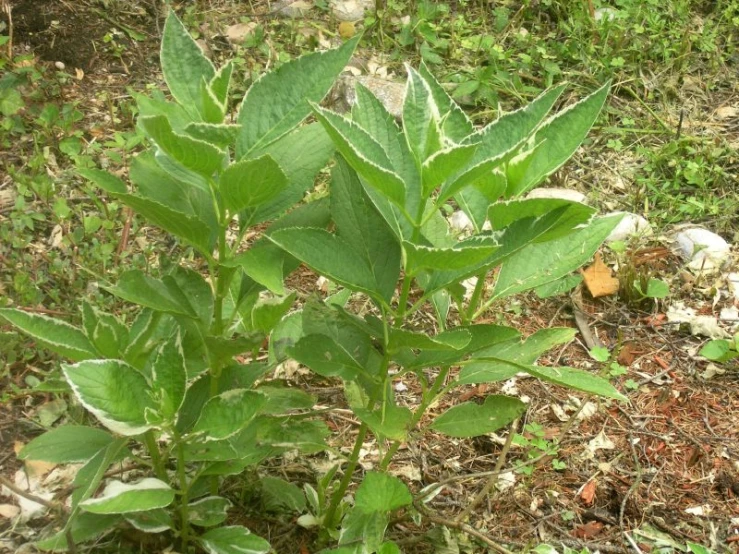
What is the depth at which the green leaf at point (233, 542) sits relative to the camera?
178 cm

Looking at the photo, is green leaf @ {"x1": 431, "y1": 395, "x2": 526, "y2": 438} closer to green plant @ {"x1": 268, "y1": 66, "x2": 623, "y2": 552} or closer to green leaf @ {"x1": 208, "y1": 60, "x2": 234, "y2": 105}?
green plant @ {"x1": 268, "y1": 66, "x2": 623, "y2": 552}

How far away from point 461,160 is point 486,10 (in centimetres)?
321

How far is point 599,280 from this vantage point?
307 centimetres

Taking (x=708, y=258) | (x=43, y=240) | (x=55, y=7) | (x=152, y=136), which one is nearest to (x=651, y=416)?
(x=708, y=258)

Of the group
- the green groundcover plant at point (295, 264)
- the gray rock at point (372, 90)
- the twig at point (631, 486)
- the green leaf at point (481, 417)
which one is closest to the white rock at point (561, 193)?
the gray rock at point (372, 90)

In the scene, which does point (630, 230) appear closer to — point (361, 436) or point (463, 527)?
point (463, 527)

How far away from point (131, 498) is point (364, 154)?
2.48ft

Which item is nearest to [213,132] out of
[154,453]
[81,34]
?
[154,453]

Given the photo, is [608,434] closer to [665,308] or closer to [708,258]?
[665,308]

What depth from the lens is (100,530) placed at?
1.80m

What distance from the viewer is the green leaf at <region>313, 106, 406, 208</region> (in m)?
1.38

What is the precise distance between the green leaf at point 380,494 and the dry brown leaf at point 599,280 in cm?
155

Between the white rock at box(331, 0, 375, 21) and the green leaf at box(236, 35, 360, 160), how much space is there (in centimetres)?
281

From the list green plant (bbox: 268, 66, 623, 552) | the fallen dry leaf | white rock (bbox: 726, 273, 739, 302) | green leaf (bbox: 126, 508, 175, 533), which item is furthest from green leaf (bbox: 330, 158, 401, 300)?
white rock (bbox: 726, 273, 739, 302)
